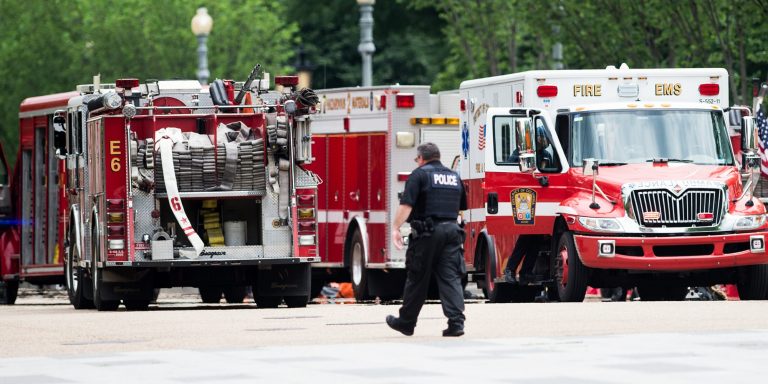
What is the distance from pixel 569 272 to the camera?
83.0 ft

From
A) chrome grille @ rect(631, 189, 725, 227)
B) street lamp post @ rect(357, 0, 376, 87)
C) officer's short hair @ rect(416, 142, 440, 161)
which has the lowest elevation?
chrome grille @ rect(631, 189, 725, 227)

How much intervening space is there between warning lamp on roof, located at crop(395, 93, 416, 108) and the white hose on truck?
5594 mm

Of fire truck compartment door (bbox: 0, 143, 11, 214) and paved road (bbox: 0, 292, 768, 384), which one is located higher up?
fire truck compartment door (bbox: 0, 143, 11, 214)

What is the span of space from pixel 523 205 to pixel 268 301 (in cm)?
333

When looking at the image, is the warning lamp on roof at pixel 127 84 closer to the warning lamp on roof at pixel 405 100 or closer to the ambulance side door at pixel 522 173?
the ambulance side door at pixel 522 173

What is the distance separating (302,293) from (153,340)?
296 inches

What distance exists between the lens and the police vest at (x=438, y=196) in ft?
60.8

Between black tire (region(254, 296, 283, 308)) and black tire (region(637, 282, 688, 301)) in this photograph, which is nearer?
black tire (region(637, 282, 688, 301))

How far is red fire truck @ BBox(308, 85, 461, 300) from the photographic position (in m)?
30.8

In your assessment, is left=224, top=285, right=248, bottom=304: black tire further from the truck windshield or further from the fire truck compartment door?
the truck windshield

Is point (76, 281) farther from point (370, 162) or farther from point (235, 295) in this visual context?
point (370, 162)

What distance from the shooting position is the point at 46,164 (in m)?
32.2

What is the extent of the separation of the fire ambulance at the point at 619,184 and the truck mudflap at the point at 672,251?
0.04 ft

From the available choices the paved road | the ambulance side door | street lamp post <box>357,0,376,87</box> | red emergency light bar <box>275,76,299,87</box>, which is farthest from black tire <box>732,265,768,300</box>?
street lamp post <box>357,0,376,87</box>
